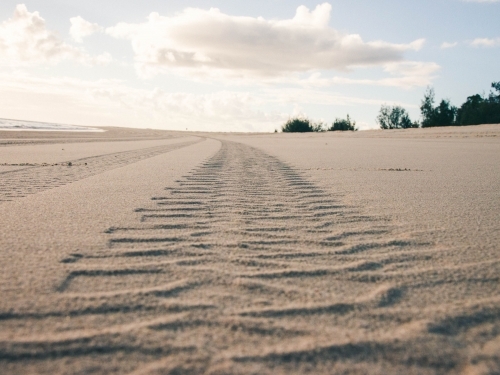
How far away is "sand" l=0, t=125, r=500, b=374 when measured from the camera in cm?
98

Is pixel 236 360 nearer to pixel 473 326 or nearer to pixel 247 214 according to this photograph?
pixel 473 326

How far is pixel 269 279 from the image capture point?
141 cm

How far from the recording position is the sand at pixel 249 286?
38.7 inches

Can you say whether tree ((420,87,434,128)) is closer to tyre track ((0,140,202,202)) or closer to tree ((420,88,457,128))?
tree ((420,88,457,128))

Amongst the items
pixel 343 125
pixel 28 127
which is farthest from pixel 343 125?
pixel 28 127

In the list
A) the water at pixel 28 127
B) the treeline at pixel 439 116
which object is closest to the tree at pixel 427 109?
the treeline at pixel 439 116

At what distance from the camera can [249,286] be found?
4.41 feet

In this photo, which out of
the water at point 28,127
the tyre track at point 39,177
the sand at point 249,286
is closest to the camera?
the sand at point 249,286

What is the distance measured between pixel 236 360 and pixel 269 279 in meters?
0.46

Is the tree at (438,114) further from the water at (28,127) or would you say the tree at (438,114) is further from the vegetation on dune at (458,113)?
the water at (28,127)

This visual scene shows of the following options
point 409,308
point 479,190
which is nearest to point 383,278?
point 409,308

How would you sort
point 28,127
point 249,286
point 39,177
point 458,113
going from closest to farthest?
point 249,286 < point 39,177 < point 28,127 < point 458,113

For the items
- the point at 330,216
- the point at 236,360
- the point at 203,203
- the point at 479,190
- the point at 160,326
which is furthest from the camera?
the point at 479,190

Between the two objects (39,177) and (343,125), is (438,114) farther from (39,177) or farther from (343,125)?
(39,177)
